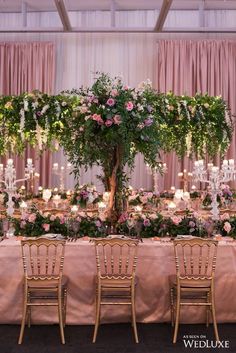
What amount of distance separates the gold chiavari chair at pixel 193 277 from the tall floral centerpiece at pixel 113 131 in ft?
3.69

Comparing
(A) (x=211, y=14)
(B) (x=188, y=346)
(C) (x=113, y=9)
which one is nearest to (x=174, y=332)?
(B) (x=188, y=346)

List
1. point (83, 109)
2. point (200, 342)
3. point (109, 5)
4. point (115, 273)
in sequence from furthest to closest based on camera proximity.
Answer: point (109, 5) → point (83, 109) → point (115, 273) → point (200, 342)

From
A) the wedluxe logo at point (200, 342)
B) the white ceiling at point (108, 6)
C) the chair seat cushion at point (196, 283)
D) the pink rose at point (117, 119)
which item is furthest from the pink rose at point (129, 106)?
the white ceiling at point (108, 6)

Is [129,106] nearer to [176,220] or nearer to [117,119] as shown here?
[117,119]

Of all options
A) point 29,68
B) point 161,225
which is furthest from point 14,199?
point 29,68

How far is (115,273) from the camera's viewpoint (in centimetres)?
516

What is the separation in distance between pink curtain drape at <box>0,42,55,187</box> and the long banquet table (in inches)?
273

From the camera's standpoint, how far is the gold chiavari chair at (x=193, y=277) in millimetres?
4812

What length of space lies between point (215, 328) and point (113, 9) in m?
8.35

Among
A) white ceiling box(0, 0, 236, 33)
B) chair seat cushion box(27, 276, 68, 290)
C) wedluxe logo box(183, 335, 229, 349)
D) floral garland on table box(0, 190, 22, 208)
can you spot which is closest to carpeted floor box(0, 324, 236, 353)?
wedluxe logo box(183, 335, 229, 349)

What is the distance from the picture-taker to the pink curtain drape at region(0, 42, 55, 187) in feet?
40.0

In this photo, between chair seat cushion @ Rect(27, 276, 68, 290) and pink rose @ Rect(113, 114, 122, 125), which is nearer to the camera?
chair seat cushion @ Rect(27, 276, 68, 290)

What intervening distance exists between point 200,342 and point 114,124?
2.35 meters

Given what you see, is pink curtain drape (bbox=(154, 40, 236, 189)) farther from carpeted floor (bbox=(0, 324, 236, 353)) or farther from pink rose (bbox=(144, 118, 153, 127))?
carpeted floor (bbox=(0, 324, 236, 353))
